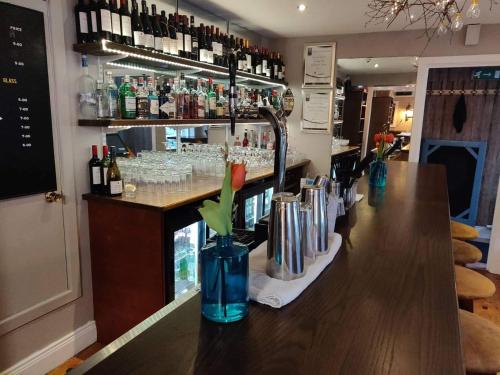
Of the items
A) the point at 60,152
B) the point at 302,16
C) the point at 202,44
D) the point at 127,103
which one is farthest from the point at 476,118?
the point at 60,152

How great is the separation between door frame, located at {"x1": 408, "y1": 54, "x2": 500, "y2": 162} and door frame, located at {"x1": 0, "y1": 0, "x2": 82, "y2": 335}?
11.6ft

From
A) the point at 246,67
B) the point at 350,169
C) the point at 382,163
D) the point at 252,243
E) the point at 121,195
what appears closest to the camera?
the point at 252,243

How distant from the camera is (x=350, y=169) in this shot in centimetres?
179

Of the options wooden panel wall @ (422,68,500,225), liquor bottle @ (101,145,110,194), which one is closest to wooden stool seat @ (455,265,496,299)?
liquor bottle @ (101,145,110,194)

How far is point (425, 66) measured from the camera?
3938 millimetres

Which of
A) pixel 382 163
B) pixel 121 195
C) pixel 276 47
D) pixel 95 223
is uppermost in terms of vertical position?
pixel 276 47

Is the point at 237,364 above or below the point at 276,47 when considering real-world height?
below

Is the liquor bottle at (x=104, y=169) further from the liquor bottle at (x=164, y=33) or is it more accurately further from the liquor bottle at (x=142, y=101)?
the liquor bottle at (x=164, y=33)

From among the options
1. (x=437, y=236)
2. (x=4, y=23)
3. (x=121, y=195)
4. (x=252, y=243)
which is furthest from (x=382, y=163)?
(x=4, y=23)

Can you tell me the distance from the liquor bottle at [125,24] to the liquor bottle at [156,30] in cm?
23

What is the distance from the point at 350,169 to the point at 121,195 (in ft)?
4.69

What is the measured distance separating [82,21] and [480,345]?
2555 millimetres

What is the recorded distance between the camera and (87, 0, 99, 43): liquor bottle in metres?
2.16

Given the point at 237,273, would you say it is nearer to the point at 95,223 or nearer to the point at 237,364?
the point at 237,364
